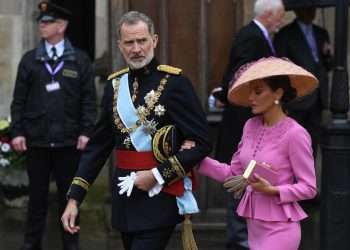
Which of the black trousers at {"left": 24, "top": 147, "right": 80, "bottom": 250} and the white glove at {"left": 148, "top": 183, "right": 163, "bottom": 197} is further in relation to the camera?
the black trousers at {"left": 24, "top": 147, "right": 80, "bottom": 250}

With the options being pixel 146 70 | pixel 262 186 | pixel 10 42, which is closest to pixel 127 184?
pixel 146 70

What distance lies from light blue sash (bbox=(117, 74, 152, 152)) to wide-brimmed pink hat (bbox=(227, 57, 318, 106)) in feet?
1.64

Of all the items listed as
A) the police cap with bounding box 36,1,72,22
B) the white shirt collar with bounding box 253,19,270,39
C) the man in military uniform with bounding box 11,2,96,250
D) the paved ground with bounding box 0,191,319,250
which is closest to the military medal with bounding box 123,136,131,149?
the man in military uniform with bounding box 11,2,96,250

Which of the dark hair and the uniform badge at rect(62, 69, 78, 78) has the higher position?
the dark hair

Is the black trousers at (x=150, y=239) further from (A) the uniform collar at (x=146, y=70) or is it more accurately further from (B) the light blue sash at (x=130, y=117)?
(A) the uniform collar at (x=146, y=70)

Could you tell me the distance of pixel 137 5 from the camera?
7.82m

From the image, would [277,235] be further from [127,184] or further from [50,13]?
[50,13]

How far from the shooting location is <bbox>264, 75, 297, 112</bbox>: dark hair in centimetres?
445

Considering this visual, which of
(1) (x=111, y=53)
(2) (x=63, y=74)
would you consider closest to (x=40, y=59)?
(2) (x=63, y=74)

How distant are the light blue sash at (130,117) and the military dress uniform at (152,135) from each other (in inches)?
0.4

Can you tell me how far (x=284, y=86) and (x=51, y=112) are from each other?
9.31 feet

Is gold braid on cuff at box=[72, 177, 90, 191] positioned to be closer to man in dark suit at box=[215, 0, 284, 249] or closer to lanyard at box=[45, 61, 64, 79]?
man in dark suit at box=[215, 0, 284, 249]

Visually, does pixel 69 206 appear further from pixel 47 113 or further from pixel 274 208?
pixel 47 113

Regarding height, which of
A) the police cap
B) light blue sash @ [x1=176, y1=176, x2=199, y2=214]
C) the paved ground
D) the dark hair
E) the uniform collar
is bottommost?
the paved ground
